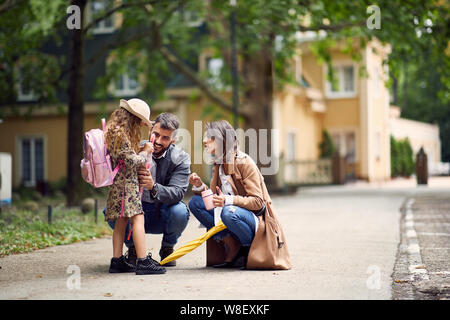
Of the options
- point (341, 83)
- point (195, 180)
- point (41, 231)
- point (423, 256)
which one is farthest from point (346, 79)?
point (195, 180)

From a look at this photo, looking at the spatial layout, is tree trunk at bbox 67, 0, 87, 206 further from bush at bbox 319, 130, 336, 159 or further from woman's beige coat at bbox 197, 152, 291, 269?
bush at bbox 319, 130, 336, 159

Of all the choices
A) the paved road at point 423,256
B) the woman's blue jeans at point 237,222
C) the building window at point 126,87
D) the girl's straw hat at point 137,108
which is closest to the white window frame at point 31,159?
the building window at point 126,87

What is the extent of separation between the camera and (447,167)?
148 feet

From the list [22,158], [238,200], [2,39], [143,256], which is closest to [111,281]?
[143,256]

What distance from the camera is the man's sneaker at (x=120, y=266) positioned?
22.4 ft

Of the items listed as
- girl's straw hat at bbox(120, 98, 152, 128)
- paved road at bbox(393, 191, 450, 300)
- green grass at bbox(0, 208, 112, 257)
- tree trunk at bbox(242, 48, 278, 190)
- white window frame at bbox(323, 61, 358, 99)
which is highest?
white window frame at bbox(323, 61, 358, 99)

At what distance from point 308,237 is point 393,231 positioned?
1.64 m

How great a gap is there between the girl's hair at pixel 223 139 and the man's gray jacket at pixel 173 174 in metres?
0.46

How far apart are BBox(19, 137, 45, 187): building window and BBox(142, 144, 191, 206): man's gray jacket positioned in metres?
26.3

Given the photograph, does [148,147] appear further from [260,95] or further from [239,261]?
[260,95]

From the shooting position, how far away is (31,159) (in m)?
32.9

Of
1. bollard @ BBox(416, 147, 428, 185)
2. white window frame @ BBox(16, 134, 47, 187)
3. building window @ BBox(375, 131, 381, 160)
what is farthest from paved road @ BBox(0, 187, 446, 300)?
building window @ BBox(375, 131, 381, 160)

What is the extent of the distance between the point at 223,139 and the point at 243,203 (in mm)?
618

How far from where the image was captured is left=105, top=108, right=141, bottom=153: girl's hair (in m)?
6.50
